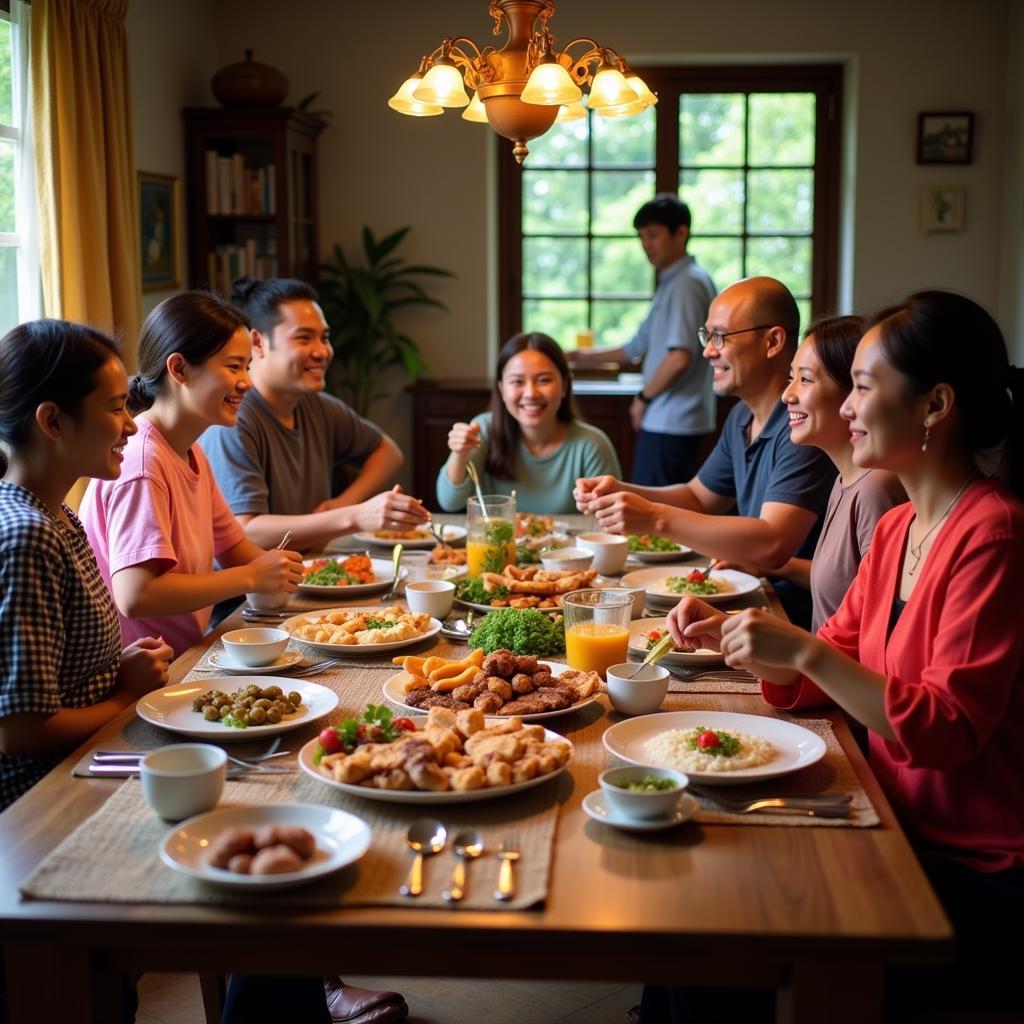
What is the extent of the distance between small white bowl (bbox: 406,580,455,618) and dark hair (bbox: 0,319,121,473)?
28.1 inches

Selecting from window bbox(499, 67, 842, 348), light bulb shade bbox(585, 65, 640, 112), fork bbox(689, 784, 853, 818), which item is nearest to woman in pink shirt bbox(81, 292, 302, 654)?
light bulb shade bbox(585, 65, 640, 112)

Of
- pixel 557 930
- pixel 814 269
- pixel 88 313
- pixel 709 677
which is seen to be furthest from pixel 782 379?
pixel 814 269

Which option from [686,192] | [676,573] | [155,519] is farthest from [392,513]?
[686,192]

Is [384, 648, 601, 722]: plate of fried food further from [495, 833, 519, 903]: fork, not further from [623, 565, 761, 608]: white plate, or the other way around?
[623, 565, 761, 608]: white plate

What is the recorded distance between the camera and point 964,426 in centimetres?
167

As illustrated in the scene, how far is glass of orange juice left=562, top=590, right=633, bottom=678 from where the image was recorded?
6.28ft

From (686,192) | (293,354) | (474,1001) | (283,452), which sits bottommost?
(474,1001)

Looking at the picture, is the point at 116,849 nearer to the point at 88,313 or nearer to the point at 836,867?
the point at 836,867

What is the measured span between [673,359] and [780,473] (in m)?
2.34

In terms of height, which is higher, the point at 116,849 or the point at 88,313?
the point at 88,313

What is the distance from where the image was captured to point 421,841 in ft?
4.36

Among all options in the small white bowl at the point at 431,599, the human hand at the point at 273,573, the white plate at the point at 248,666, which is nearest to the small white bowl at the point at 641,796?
the white plate at the point at 248,666

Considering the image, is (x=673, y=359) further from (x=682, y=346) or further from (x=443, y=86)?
(x=443, y=86)

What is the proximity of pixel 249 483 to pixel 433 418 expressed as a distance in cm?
272
